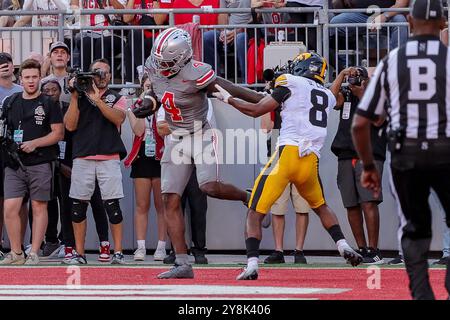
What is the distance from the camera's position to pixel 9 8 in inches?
658

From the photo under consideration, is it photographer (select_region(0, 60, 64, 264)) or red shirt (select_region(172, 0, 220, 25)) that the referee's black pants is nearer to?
photographer (select_region(0, 60, 64, 264))

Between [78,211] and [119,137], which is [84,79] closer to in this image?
[119,137]

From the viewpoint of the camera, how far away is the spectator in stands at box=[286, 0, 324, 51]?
47.7 feet

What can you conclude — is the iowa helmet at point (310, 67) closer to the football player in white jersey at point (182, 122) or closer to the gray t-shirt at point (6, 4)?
the football player in white jersey at point (182, 122)

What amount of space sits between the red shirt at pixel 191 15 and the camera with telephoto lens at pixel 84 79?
1.75 m

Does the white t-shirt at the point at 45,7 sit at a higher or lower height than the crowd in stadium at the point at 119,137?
higher

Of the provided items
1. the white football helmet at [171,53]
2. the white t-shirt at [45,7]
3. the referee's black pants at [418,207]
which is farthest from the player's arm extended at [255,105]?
the white t-shirt at [45,7]

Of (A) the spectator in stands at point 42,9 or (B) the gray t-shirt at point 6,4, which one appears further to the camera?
(B) the gray t-shirt at point 6,4

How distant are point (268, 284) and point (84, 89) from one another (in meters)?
4.38

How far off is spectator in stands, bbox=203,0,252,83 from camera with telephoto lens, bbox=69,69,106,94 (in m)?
1.75

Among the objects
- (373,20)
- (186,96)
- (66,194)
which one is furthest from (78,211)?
(373,20)

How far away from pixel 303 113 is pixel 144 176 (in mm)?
3615

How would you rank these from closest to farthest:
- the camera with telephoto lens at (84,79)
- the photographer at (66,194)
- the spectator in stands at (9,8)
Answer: the camera with telephoto lens at (84,79)
the photographer at (66,194)
the spectator in stands at (9,8)

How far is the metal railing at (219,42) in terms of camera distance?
14391mm
